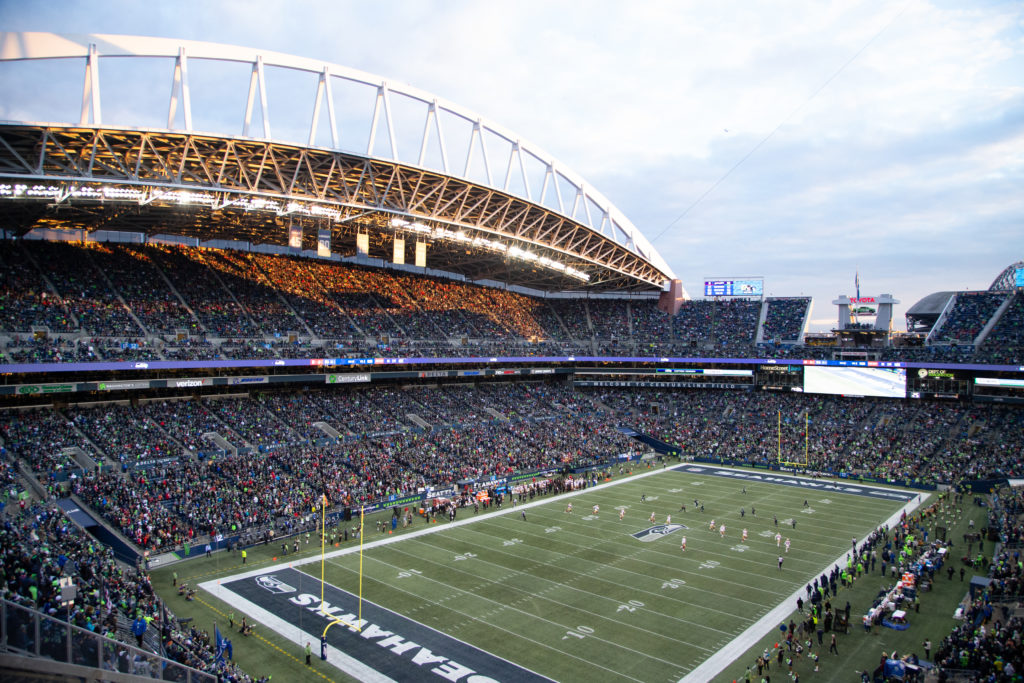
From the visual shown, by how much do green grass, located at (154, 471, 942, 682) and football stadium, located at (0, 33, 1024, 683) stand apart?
180 mm

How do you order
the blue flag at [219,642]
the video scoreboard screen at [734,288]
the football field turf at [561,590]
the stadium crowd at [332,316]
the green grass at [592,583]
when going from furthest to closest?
the video scoreboard screen at [734,288] → the stadium crowd at [332,316] → the green grass at [592,583] → the football field turf at [561,590] → the blue flag at [219,642]

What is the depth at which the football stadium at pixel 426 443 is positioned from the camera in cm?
1962

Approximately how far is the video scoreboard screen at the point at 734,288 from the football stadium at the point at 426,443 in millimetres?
2487

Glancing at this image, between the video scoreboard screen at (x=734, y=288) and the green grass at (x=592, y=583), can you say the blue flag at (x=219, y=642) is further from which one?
the video scoreboard screen at (x=734, y=288)

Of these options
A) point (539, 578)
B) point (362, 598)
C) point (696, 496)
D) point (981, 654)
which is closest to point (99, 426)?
point (362, 598)

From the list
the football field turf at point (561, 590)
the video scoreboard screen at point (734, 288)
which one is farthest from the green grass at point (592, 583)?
the video scoreboard screen at point (734, 288)

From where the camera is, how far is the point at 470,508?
1459 inches

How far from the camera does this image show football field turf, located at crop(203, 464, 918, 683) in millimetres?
19203

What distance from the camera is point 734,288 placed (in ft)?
241

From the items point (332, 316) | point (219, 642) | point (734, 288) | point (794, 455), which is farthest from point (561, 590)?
point (734, 288)

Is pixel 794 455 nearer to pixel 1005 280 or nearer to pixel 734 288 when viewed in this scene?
pixel 734 288

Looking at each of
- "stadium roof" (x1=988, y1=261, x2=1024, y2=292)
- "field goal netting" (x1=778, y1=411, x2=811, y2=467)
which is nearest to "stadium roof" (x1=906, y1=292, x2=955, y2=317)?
"stadium roof" (x1=988, y1=261, x2=1024, y2=292)

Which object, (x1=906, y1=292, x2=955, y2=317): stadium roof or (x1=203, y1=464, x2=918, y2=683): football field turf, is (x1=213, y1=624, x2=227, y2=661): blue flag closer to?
(x1=203, y1=464, x2=918, y2=683): football field turf

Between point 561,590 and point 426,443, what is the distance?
70.3 ft
